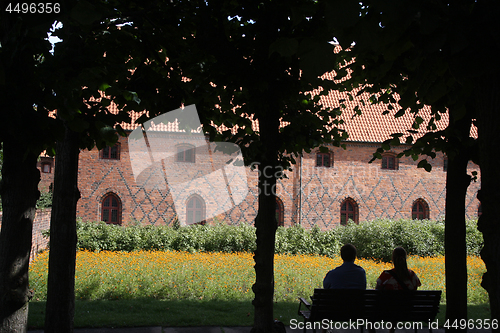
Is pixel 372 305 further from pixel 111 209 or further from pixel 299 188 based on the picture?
pixel 111 209

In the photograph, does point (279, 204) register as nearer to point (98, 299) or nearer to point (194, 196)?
point (194, 196)

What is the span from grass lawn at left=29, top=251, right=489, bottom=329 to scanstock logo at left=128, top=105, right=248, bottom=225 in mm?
7033

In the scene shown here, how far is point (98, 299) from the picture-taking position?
7.59m

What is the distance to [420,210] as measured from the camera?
21844 mm

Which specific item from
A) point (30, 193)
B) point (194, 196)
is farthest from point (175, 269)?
point (194, 196)

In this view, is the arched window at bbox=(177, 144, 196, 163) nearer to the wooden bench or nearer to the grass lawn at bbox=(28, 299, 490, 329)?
the grass lawn at bbox=(28, 299, 490, 329)

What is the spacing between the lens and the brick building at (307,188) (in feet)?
61.5

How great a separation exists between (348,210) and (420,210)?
4273 millimetres

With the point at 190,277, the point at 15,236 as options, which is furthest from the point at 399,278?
the point at 190,277

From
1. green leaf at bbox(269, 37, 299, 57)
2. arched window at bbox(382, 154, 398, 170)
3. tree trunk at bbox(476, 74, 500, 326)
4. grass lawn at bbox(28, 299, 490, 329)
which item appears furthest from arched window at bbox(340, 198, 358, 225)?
green leaf at bbox(269, 37, 299, 57)

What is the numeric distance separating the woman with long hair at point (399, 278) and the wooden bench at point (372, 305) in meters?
0.16

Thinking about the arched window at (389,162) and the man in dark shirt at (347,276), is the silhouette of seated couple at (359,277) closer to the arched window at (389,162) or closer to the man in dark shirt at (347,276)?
the man in dark shirt at (347,276)

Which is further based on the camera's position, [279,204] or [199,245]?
[279,204]

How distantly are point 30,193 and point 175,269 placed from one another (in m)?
6.84
